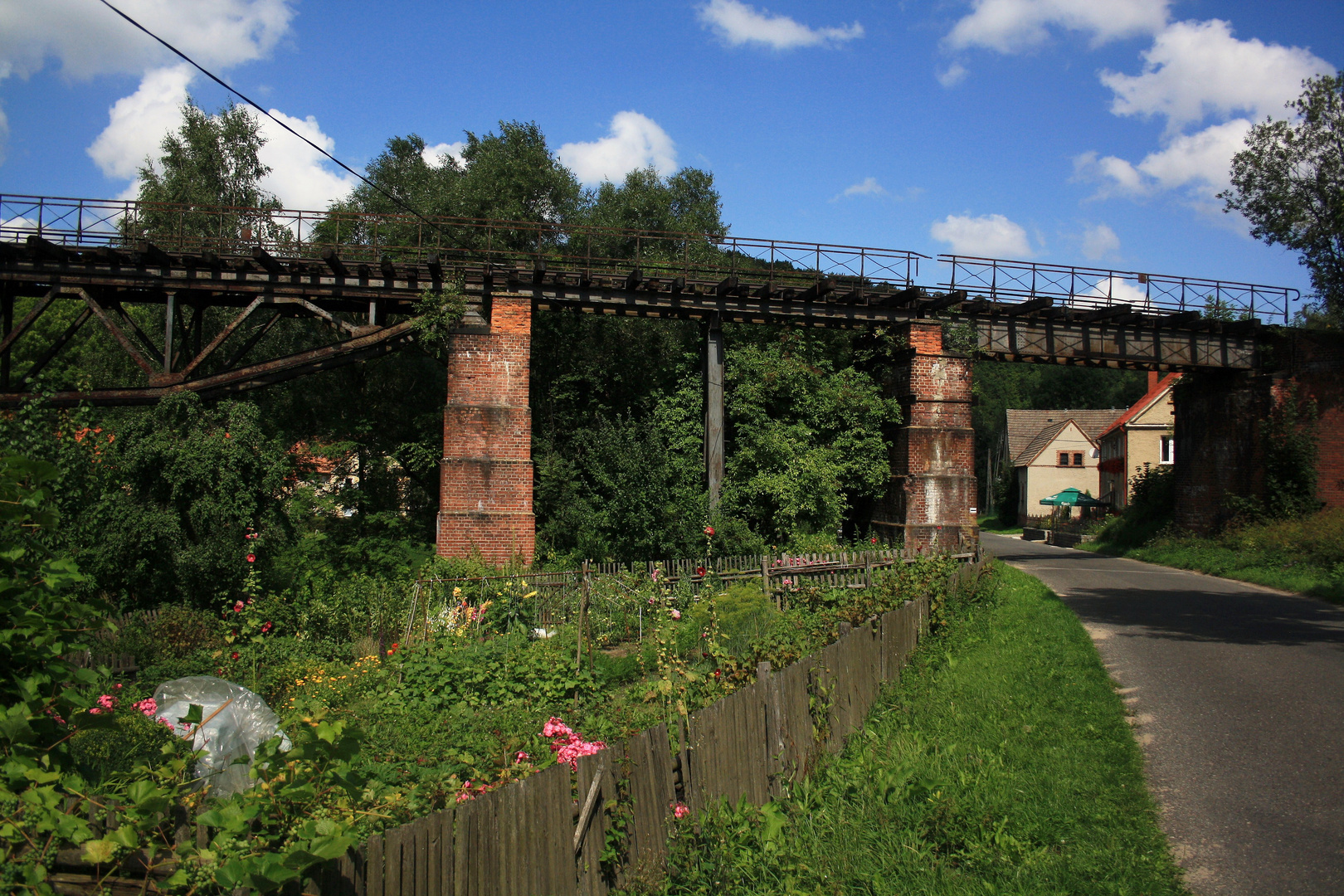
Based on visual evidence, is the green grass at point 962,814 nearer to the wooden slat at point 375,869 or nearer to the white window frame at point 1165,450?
the wooden slat at point 375,869

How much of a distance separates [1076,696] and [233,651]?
9841 millimetres

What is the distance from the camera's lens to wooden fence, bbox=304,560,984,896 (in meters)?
3.22

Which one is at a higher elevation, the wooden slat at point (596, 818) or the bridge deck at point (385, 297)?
the bridge deck at point (385, 297)

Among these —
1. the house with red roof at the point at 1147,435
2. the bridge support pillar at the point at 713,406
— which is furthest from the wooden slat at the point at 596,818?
the house with red roof at the point at 1147,435

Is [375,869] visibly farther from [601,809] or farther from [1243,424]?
[1243,424]

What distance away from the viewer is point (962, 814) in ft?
17.7

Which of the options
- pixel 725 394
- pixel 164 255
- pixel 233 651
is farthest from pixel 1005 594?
pixel 164 255

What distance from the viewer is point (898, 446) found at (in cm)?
1936

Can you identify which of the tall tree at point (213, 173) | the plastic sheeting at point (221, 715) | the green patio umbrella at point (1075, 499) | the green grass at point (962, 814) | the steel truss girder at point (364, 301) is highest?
the tall tree at point (213, 173)

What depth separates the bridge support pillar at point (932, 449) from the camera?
1864cm

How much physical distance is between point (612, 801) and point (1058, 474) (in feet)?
178

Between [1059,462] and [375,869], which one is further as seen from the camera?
[1059,462]

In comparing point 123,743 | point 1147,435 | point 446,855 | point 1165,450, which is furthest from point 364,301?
point 1165,450

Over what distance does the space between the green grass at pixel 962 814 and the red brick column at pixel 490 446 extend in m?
9.71
